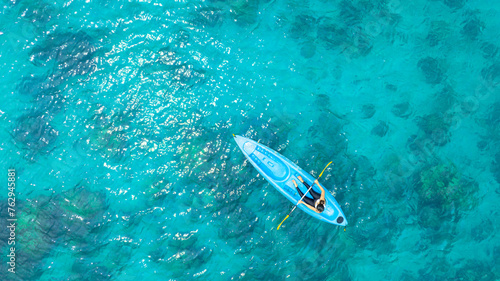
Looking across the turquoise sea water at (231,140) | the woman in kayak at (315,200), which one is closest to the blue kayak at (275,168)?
the woman in kayak at (315,200)

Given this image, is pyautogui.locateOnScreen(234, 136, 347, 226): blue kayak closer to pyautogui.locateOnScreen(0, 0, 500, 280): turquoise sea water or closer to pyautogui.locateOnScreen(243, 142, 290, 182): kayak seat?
pyautogui.locateOnScreen(243, 142, 290, 182): kayak seat

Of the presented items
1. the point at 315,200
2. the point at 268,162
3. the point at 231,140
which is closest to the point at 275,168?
the point at 268,162

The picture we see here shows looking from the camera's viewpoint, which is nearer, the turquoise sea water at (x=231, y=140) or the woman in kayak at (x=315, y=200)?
the woman in kayak at (x=315, y=200)

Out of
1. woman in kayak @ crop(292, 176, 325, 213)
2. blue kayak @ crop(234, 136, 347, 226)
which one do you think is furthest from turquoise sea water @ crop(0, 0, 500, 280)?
woman in kayak @ crop(292, 176, 325, 213)

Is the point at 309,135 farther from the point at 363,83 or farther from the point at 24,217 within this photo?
the point at 24,217

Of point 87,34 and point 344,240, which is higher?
point 87,34

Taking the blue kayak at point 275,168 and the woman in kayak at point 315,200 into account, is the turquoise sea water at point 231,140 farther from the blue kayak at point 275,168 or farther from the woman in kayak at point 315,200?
the woman in kayak at point 315,200

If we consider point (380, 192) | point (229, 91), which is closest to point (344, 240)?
point (380, 192)

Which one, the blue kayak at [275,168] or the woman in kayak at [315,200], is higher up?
the blue kayak at [275,168]
